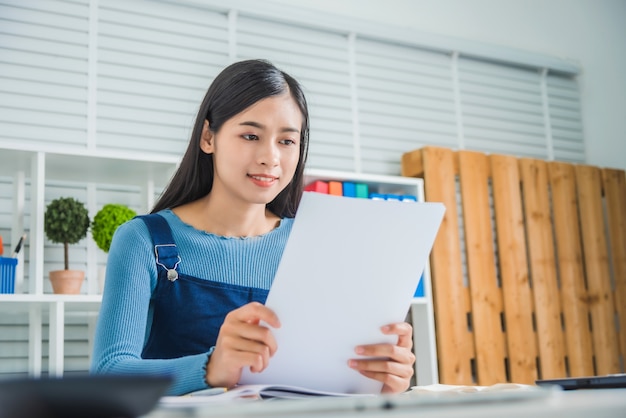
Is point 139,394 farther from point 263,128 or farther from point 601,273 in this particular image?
point 601,273

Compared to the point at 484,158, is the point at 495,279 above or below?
below

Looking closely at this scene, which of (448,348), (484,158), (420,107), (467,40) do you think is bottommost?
(448,348)

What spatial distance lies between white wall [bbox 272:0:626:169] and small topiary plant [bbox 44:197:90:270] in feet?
8.75

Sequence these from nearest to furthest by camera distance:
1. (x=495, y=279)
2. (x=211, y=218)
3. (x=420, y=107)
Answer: (x=211, y=218)
(x=495, y=279)
(x=420, y=107)

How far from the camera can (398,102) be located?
4637 mm

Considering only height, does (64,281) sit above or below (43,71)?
below

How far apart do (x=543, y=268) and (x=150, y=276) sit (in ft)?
11.1

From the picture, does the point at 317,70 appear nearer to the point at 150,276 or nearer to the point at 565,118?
the point at 565,118

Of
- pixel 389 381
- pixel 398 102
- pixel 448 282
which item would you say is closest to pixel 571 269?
pixel 448 282

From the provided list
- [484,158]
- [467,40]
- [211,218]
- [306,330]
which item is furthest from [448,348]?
[306,330]

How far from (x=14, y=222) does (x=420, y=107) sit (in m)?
2.56

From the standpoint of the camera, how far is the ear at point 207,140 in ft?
6.09

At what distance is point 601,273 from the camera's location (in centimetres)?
475

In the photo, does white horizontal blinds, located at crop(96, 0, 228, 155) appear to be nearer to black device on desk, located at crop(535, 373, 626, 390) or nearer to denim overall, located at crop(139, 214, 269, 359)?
denim overall, located at crop(139, 214, 269, 359)
